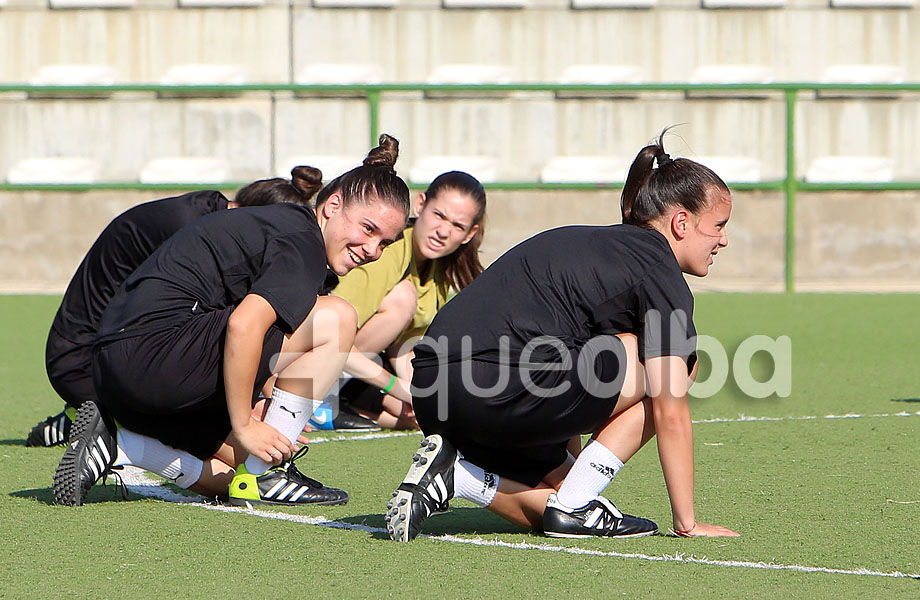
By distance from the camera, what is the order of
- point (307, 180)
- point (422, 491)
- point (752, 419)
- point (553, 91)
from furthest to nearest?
point (553, 91) → point (752, 419) → point (307, 180) → point (422, 491)

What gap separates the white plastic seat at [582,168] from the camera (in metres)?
10.6

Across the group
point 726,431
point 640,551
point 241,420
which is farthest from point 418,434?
point 640,551

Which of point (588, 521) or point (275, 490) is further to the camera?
point (275, 490)

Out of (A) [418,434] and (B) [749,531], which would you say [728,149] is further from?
(B) [749,531]

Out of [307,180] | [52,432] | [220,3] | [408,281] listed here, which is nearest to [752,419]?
[408,281]

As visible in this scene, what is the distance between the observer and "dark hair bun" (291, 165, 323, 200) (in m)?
4.82

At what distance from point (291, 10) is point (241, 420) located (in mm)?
8902

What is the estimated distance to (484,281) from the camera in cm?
354

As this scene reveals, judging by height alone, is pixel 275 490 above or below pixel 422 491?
below

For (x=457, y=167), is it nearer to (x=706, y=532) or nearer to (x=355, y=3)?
(x=355, y=3)

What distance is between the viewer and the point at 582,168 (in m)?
10.7

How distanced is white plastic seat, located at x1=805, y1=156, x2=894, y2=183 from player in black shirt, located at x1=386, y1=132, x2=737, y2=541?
754cm

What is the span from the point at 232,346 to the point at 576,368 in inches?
34.1

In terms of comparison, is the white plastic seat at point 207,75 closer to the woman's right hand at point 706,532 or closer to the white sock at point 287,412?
the white sock at point 287,412
